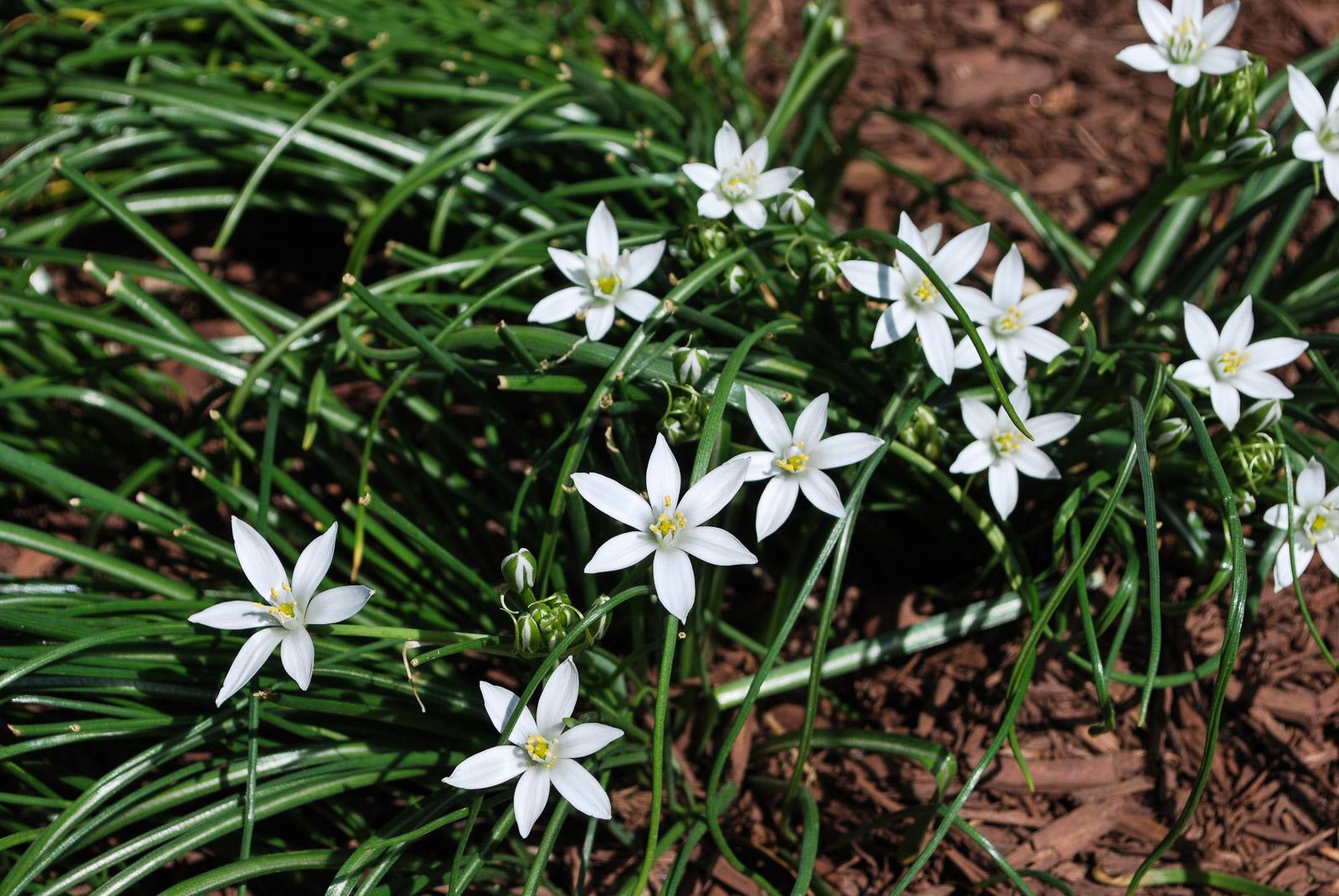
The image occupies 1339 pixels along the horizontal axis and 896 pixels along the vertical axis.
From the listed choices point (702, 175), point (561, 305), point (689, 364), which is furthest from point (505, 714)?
point (702, 175)

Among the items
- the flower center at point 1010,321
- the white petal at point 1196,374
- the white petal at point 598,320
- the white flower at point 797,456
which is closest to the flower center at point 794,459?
the white flower at point 797,456

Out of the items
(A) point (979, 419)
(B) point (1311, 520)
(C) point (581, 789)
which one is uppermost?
(A) point (979, 419)

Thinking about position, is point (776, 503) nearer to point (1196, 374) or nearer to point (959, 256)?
point (959, 256)

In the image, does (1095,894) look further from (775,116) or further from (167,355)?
(167,355)

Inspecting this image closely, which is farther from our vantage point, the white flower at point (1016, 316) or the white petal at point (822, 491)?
the white flower at point (1016, 316)

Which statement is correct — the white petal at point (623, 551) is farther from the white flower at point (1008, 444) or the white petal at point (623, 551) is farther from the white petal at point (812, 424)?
the white flower at point (1008, 444)

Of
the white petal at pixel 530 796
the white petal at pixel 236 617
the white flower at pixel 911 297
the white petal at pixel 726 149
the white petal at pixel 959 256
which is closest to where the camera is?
the white petal at pixel 530 796

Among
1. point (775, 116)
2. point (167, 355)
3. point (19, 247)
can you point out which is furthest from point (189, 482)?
point (775, 116)
